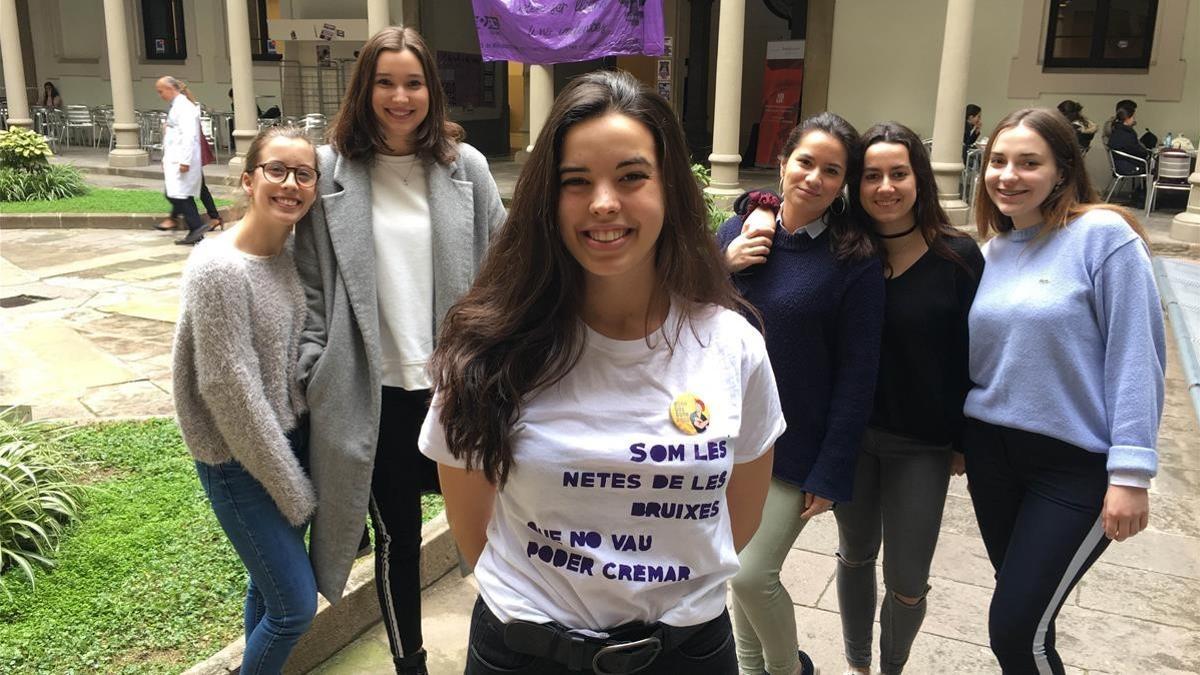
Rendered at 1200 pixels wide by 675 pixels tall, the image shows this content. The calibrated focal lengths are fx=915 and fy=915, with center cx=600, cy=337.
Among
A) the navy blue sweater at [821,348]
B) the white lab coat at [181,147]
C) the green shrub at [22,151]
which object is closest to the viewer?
the navy blue sweater at [821,348]

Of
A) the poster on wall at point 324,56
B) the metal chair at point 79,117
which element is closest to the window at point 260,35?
the poster on wall at point 324,56

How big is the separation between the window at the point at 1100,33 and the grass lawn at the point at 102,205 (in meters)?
12.7

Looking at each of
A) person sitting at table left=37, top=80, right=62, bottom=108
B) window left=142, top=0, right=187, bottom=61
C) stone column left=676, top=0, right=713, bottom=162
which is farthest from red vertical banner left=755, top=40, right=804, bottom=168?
person sitting at table left=37, top=80, right=62, bottom=108

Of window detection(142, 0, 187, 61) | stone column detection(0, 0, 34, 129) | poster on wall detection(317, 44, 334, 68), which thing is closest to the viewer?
poster on wall detection(317, 44, 334, 68)

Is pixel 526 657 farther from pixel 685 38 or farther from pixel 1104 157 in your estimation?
pixel 685 38

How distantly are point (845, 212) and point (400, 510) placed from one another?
159 cm

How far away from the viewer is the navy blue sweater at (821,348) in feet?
8.30

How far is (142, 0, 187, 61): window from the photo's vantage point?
22016 mm

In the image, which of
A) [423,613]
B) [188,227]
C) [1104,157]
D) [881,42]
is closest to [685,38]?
[881,42]

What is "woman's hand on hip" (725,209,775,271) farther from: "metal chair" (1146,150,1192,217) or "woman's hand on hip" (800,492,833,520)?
"metal chair" (1146,150,1192,217)

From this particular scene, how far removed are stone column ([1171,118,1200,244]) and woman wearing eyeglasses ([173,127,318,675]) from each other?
11479mm

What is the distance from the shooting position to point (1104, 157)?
46.4 ft

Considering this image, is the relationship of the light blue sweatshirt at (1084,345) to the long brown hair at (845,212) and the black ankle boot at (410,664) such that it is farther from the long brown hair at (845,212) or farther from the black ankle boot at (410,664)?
the black ankle boot at (410,664)

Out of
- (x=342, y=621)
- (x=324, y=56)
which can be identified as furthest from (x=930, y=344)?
(x=324, y=56)
